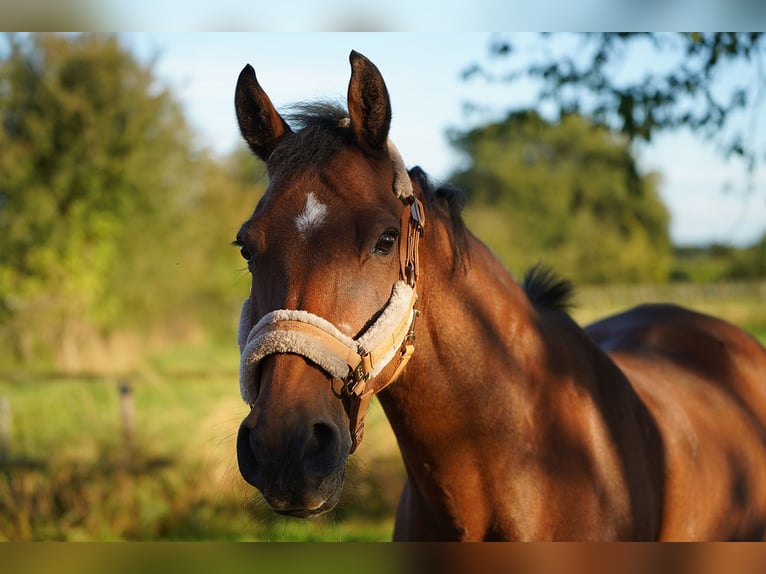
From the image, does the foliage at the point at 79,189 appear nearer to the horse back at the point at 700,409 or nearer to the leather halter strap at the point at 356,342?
the horse back at the point at 700,409

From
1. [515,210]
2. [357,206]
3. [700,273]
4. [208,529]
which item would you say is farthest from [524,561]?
[700,273]

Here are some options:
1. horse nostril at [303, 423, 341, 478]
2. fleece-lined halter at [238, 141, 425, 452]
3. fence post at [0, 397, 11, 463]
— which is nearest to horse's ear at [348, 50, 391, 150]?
fleece-lined halter at [238, 141, 425, 452]

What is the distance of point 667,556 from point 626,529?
0.82 metres

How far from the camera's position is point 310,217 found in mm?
2066

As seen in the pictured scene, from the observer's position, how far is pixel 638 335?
402 cm

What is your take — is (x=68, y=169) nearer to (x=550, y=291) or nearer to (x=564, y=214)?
(x=550, y=291)

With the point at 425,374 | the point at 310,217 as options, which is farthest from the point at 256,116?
the point at 425,374

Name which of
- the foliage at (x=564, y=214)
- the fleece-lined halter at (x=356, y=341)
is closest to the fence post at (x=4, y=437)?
the fleece-lined halter at (x=356, y=341)

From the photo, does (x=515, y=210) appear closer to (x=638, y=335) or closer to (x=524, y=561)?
(x=638, y=335)

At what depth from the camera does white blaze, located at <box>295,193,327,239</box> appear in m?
2.05

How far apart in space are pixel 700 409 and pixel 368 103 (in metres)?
2.22

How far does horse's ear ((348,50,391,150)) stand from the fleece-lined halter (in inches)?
5.7

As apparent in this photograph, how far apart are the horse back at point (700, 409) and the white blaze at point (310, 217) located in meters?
1.64

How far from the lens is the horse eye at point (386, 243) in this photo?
212 cm
